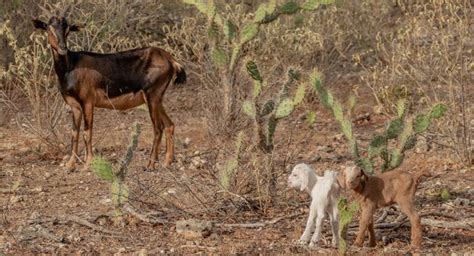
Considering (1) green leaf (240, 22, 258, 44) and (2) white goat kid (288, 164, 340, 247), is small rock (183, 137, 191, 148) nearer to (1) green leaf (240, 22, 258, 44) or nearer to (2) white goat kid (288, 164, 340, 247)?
(1) green leaf (240, 22, 258, 44)

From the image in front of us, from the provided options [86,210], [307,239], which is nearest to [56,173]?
[86,210]

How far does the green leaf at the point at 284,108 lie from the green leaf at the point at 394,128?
0.84 metres

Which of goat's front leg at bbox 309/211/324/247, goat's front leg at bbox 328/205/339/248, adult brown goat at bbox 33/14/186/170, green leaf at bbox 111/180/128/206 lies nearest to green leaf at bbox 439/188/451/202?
goat's front leg at bbox 328/205/339/248

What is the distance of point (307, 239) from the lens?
817 centimetres

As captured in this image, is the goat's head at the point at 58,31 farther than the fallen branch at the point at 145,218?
Yes

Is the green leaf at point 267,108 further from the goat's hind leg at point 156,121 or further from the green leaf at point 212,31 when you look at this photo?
the goat's hind leg at point 156,121

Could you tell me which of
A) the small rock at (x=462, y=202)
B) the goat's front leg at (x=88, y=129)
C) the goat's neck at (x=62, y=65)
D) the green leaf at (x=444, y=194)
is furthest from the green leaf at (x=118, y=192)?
the goat's neck at (x=62, y=65)

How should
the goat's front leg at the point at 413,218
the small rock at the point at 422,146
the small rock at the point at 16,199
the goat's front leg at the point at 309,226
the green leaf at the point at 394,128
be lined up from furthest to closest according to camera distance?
the small rock at the point at 422,146 < the small rock at the point at 16,199 < the green leaf at the point at 394,128 < the goat's front leg at the point at 309,226 < the goat's front leg at the point at 413,218

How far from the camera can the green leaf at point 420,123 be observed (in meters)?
8.98

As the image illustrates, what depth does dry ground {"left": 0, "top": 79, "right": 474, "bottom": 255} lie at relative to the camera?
8.45 meters

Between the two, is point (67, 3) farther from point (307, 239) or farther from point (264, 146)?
point (307, 239)

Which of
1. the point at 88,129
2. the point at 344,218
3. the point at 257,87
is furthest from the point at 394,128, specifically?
the point at 88,129

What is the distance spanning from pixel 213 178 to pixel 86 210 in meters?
1.19

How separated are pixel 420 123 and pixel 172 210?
216 centimetres
